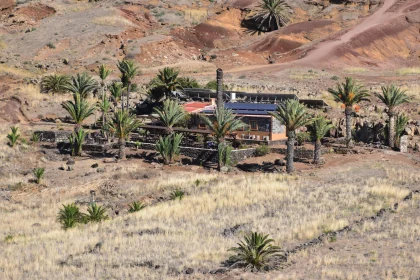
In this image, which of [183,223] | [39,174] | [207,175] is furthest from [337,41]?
[183,223]

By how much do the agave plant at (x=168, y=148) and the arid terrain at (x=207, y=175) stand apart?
87 centimetres

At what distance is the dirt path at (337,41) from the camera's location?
83.0m

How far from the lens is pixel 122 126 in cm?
4878

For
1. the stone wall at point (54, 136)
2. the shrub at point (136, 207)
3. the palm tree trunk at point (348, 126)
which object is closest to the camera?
the shrub at point (136, 207)

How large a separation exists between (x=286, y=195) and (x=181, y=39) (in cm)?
6223

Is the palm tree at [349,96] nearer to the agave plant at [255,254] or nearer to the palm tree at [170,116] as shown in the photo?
the palm tree at [170,116]

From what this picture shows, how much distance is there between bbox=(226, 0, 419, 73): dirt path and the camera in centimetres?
8303

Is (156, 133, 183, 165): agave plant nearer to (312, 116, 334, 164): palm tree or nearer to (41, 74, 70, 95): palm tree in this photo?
(312, 116, 334, 164): palm tree

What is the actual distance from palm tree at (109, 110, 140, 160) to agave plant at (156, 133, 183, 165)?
270 cm

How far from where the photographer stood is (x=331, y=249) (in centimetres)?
2591

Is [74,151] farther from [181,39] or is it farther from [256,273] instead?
[181,39]

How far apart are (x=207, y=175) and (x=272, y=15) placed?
6323 centimetres

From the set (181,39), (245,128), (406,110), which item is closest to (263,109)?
(245,128)

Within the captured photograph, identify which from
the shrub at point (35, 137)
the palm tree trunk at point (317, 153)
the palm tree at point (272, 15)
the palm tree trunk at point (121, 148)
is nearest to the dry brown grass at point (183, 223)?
the palm tree trunk at point (317, 153)
